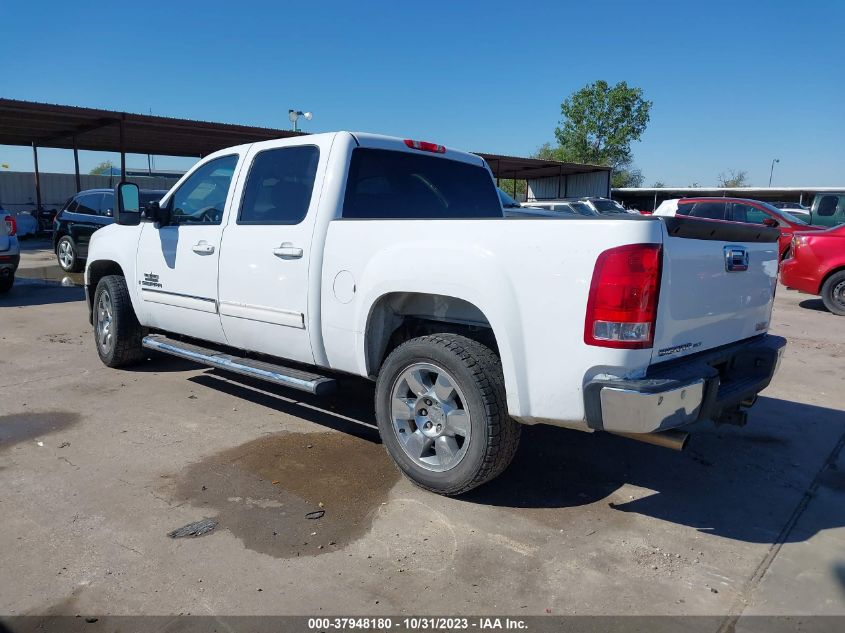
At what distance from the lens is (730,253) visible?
3.30 metres

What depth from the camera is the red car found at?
32.8 ft

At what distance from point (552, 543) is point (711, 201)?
14.0 meters

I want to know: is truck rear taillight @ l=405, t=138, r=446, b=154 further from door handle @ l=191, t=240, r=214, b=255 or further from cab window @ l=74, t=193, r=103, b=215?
cab window @ l=74, t=193, r=103, b=215

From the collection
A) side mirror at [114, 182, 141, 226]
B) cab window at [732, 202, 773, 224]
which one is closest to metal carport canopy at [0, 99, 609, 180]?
cab window at [732, 202, 773, 224]

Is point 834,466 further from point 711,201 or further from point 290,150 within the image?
point 711,201

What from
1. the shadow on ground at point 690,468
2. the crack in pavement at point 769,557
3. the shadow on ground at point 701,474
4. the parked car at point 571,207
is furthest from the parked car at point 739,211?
the crack in pavement at point 769,557

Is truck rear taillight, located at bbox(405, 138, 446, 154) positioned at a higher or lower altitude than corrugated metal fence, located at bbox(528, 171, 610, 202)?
lower

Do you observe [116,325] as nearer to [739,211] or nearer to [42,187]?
[739,211]

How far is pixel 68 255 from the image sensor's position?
46.5 ft

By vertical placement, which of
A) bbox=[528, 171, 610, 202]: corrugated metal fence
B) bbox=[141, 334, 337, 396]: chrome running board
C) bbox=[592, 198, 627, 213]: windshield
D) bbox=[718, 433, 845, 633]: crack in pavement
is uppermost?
bbox=[528, 171, 610, 202]: corrugated metal fence

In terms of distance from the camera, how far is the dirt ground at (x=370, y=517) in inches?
107

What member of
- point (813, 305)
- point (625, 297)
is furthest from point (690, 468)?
point (813, 305)

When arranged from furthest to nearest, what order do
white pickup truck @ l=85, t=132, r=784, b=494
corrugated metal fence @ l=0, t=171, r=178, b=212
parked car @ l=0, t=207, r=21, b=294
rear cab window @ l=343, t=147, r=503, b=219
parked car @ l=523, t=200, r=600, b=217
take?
corrugated metal fence @ l=0, t=171, r=178, b=212
parked car @ l=523, t=200, r=600, b=217
parked car @ l=0, t=207, r=21, b=294
rear cab window @ l=343, t=147, r=503, b=219
white pickup truck @ l=85, t=132, r=784, b=494

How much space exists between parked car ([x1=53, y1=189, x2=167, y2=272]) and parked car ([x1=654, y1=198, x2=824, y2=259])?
39.0 feet
